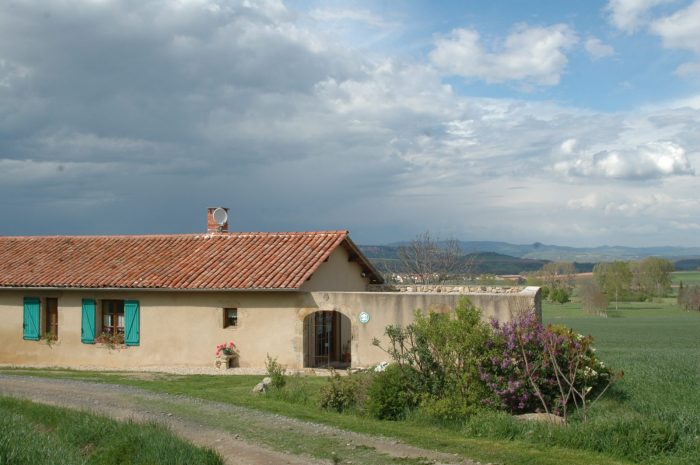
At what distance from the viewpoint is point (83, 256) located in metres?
22.8

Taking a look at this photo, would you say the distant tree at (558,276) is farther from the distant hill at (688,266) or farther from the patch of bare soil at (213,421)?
the patch of bare soil at (213,421)

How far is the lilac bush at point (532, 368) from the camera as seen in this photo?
1142cm

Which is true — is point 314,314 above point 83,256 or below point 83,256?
below

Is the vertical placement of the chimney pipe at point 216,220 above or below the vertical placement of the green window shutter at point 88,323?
above

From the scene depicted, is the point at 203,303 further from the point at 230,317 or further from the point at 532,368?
the point at 532,368

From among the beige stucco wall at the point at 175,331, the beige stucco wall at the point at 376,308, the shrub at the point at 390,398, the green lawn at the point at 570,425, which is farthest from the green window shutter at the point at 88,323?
the shrub at the point at 390,398

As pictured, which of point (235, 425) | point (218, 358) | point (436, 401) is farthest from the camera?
point (218, 358)

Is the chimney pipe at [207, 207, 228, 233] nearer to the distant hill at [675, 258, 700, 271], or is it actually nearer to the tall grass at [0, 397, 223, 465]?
the tall grass at [0, 397, 223, 465]

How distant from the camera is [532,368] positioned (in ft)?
38.0

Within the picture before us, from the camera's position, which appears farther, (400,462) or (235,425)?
(235,425)

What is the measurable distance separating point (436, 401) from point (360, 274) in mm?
12597

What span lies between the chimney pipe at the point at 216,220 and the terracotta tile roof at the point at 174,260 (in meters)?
0.49

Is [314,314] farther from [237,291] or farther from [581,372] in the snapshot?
[581,372]

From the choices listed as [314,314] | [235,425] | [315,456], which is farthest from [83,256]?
A: [315,456]
